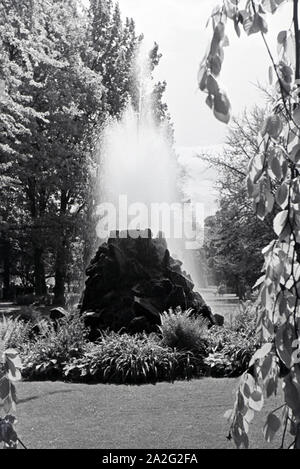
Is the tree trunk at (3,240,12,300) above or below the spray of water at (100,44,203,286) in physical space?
below

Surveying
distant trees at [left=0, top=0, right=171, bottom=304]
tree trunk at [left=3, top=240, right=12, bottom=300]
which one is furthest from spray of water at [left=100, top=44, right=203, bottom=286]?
tree trunk at [left=3, top=240, right=12, bottom=300]

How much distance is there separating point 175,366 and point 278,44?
8.87m

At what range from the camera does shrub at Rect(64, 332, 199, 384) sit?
9.80 meters

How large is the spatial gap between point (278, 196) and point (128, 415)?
6128mm

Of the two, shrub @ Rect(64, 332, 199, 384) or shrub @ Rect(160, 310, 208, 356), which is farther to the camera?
shrub @ Rect(160, 310, 208, 356)

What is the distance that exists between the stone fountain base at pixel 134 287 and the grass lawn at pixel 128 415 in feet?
9.78

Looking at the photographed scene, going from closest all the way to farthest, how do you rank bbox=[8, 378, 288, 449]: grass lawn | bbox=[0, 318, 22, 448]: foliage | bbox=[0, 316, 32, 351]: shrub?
bbox=[0, 318, 22, 448]: foliage → bbox=[8, 378, 288, 449]: grass lawn → bbox=[0, 316, 32, 351]: shrub

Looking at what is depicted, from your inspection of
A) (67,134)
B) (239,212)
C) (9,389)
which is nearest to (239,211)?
(239,212)

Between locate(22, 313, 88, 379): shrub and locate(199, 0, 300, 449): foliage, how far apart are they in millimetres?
8897

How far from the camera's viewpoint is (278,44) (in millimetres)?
1935

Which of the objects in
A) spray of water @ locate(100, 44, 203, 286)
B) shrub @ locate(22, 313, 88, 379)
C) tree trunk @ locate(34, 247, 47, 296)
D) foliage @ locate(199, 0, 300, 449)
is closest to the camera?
foliage @ locate(199, 0, 300, 449)

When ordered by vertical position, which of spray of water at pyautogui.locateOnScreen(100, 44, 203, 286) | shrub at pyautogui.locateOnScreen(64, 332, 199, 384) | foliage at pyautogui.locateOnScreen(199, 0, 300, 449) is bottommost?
shrub at pyautogui.locateOnScreen(64, 332, 199, 384)

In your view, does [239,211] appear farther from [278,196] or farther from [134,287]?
[278,196]

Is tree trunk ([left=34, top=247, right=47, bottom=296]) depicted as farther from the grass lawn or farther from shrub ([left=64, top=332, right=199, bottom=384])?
the grass lawn
